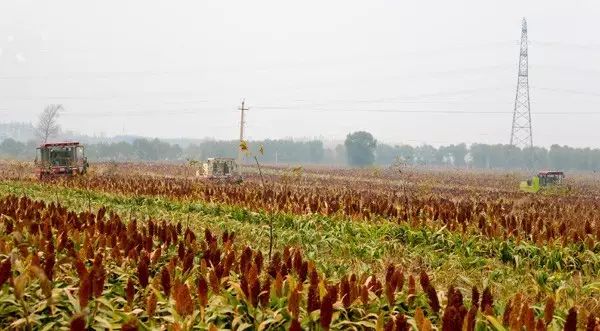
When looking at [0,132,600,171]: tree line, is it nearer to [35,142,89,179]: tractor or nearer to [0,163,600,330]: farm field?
[35,142,89,179]: tractor

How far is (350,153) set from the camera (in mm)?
117188

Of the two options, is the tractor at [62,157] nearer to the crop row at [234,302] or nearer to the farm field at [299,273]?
the farm field at [299,273]

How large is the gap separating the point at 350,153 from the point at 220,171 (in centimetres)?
8905

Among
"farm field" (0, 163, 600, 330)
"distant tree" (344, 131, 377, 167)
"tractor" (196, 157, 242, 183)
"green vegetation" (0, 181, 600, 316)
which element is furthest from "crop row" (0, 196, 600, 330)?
"distant tree" (344, 131, 377, 167)

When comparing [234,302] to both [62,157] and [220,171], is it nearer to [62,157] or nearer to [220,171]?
[62,157]

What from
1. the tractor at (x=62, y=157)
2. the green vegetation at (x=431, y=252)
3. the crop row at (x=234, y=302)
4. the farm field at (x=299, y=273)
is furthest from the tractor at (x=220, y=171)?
the crop row at (x=234, y=302)

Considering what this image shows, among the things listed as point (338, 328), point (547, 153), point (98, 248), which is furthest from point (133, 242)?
point (547, 153)

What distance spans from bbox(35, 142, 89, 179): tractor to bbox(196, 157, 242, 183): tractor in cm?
663

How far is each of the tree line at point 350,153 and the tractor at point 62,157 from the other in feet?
288

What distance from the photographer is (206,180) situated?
29031mm

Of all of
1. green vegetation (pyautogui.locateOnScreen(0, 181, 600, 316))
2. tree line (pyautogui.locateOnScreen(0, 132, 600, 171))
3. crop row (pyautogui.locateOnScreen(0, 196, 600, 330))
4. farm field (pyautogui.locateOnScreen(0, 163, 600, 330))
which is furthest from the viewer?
tree line (pyautogui.locateOnScreen(0, 132, 600, 171))

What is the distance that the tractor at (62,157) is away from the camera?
84.2ft

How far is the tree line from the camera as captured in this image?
389 ft

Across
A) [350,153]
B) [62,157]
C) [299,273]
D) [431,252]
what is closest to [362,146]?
[350,153]
